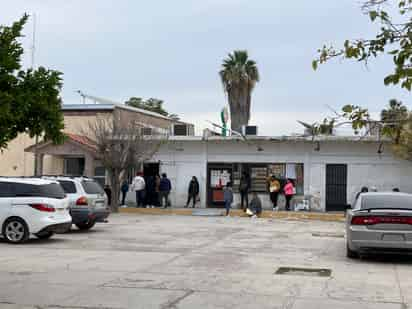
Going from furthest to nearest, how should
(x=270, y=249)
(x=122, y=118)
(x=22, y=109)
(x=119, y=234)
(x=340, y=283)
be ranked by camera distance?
(x=122, y=118), (x=119, y=234), (x=270, y=249), (x=340, y=283), (x=22, y=109)

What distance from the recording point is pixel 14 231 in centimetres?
1759

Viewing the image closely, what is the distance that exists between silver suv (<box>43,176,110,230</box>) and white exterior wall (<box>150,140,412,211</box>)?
12.6 m

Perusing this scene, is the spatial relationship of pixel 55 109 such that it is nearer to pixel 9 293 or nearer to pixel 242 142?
pixel 9 293

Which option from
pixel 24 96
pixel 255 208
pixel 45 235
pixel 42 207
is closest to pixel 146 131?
pixel 255 208

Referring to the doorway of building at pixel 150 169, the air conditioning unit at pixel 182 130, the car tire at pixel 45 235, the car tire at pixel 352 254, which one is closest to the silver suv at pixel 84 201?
the car tire at pixel 45 235

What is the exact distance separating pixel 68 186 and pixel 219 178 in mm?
13842

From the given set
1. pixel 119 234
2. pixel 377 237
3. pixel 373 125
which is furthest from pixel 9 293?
pixel 119 234

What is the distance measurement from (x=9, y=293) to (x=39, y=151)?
80.0 ft

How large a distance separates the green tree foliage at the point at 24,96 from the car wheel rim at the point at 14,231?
824 cm

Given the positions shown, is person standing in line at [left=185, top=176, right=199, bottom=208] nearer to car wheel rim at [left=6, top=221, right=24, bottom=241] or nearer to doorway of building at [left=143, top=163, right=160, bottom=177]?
doorway of building at [left=143, top=163, right=160, bottom=177]

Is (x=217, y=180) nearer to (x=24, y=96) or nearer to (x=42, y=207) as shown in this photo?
(x=42, y=207)

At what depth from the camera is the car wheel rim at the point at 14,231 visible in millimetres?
17562

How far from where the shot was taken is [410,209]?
14.6 meters

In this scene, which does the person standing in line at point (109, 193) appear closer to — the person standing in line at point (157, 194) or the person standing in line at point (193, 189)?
the person standing in line at point (157, 194)
